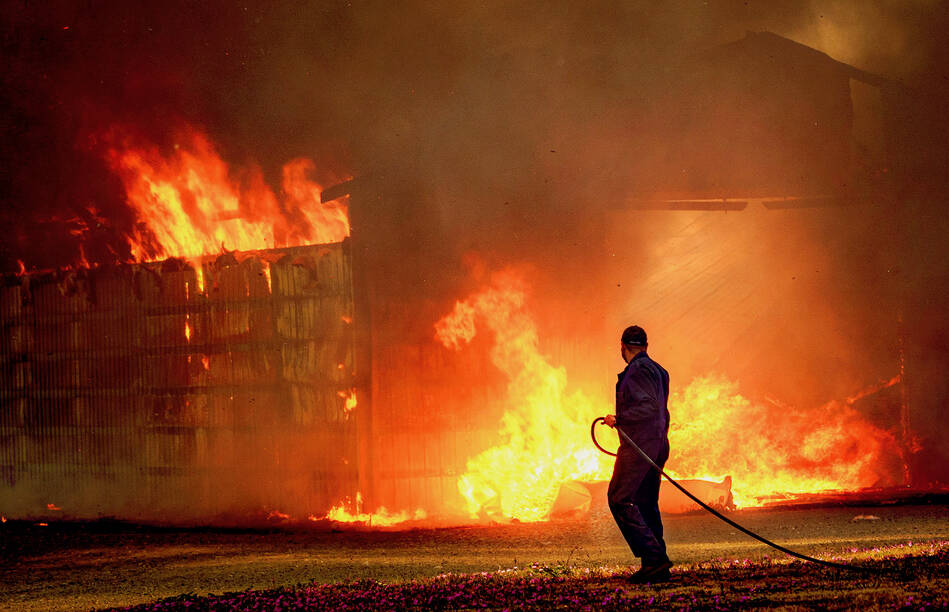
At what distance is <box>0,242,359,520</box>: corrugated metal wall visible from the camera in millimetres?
13234

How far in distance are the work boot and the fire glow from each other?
17.8 feet

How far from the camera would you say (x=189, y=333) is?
47.4ft

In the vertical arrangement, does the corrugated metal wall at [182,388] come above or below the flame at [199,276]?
below

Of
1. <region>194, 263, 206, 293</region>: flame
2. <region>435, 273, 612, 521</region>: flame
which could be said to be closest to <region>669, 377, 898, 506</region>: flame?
<region>435, 273, 612, 521</region>: flame

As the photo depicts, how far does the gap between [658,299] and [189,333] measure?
7.80 meters

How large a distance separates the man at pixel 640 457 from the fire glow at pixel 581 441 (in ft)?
17.2

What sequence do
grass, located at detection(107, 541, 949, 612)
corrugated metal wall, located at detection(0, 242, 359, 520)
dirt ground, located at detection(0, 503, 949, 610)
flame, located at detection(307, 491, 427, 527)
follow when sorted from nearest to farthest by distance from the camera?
grass, located at detection(107, 541, 949, 612) → dirt ground, located at detection(0, 503, 949, 610) → flame, located at detection(307, 491, 427, 527) → corrugated metal wall, located at detection(0, 242, 359, 520)

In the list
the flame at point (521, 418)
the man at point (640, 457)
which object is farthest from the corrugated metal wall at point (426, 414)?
the man at point (640, 457)

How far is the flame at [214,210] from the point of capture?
1464 cm

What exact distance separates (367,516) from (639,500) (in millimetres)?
6971

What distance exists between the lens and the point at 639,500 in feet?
21.6

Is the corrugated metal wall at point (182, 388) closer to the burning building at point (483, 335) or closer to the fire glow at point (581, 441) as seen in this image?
the burning building at point (483, 335)

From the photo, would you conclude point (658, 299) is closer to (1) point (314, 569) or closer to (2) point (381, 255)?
(2) point (381, 255)

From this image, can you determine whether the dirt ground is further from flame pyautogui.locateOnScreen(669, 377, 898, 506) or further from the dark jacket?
flame pyautogui.locateOnScreen(669, 377, 898, 506)
